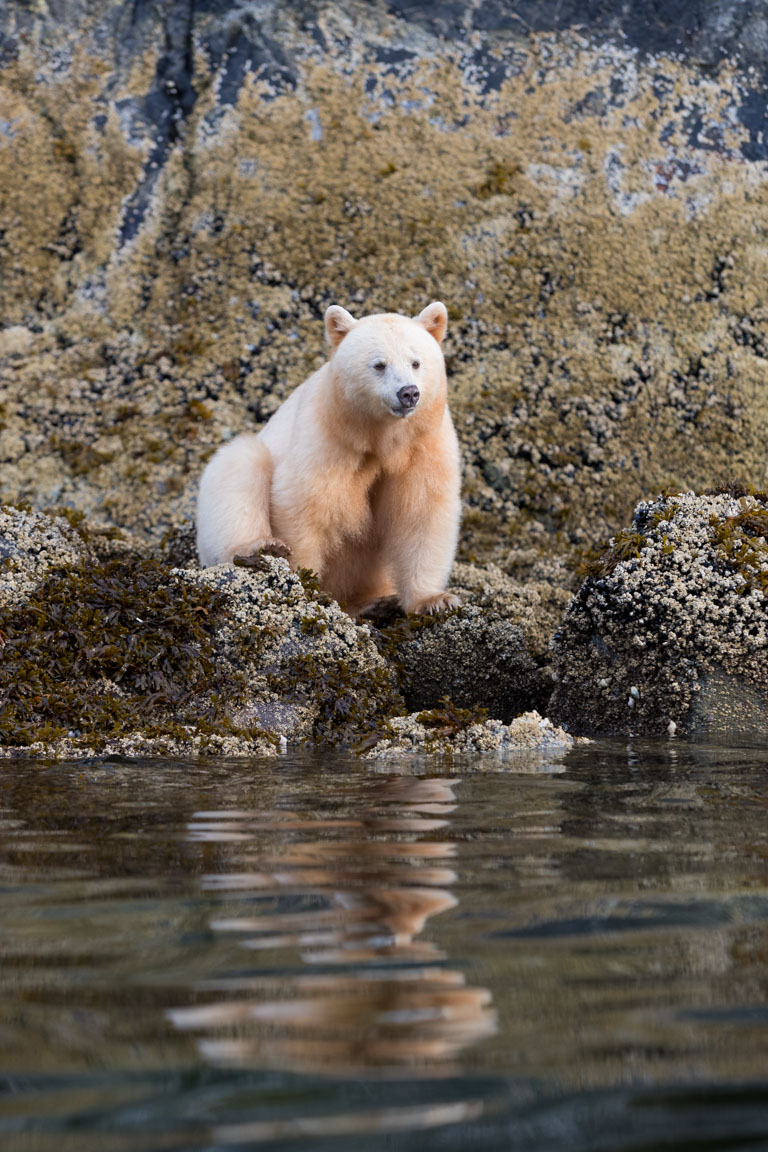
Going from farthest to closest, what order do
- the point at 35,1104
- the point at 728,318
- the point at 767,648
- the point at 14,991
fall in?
the point at 728,318 → the point at 767,648 → the point at 14,991 → the point at 35,1104

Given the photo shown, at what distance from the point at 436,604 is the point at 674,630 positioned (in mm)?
1694

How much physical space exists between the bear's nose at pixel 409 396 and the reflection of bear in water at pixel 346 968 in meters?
3.80

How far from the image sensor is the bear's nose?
6.47m

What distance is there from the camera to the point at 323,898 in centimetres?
236

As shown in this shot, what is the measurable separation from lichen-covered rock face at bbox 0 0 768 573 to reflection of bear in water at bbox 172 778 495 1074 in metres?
6.44

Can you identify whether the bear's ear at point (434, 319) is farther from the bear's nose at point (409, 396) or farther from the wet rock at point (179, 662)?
the wet rock at point (179, 662)

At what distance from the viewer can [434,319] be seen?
289 inches

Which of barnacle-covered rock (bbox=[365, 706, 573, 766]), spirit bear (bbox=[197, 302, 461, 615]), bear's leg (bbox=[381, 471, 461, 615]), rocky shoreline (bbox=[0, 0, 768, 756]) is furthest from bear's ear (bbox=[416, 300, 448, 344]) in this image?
barnacle-covered rock (bbox=[365, 706, 573, 766])

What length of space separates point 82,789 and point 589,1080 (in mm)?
2817

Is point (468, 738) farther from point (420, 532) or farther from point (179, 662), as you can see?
point (420, 532)

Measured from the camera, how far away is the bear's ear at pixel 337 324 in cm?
730

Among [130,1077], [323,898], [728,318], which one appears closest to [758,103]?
[728,318]

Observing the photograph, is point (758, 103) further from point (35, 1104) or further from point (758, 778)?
point (35, 1104)

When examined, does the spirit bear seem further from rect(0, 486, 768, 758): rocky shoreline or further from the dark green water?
the dark green water
